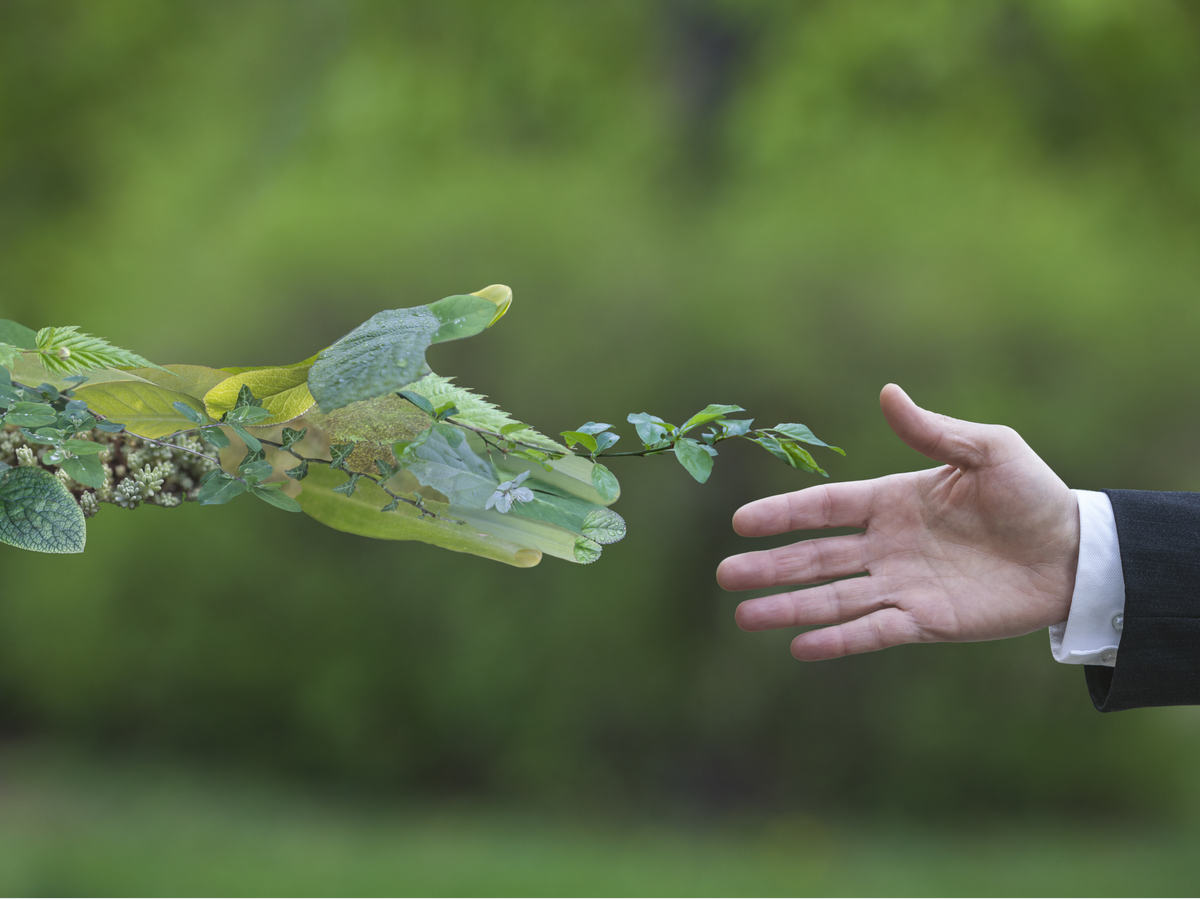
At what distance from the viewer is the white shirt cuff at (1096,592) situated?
2.48 ft

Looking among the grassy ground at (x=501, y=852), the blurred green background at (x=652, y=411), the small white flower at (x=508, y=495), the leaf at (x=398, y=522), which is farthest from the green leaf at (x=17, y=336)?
the grassy ground at (x=501, y=852)

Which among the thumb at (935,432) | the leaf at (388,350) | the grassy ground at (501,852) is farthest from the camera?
the grassy ground at (501,852)

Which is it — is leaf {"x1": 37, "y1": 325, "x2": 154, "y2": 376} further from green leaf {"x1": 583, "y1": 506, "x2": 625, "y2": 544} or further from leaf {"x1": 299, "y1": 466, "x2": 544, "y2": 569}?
green leaf {"x1": 583, "y1": 506, "x2": 625, "y2": 544}

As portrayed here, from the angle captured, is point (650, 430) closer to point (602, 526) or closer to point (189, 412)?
point (602, 526)

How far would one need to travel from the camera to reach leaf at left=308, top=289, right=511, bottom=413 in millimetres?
487

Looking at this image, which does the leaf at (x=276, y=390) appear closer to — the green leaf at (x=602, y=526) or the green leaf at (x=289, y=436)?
the green leaf at (x=289, y=436)

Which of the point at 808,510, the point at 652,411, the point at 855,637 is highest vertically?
the point at 652,411

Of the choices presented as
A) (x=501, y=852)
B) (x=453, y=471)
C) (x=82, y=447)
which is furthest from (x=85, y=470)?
(x=501, y=852)

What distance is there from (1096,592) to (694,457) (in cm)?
45

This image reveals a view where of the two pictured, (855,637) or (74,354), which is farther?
(855,637)

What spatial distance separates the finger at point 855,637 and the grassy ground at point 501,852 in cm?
119

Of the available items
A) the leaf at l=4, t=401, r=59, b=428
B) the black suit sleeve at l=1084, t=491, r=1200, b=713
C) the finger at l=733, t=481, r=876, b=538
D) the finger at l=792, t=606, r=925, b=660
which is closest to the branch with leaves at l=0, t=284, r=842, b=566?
the leaf at l=4, t=401, r=59, b=428

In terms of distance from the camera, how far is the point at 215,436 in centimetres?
56

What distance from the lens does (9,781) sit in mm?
1963
